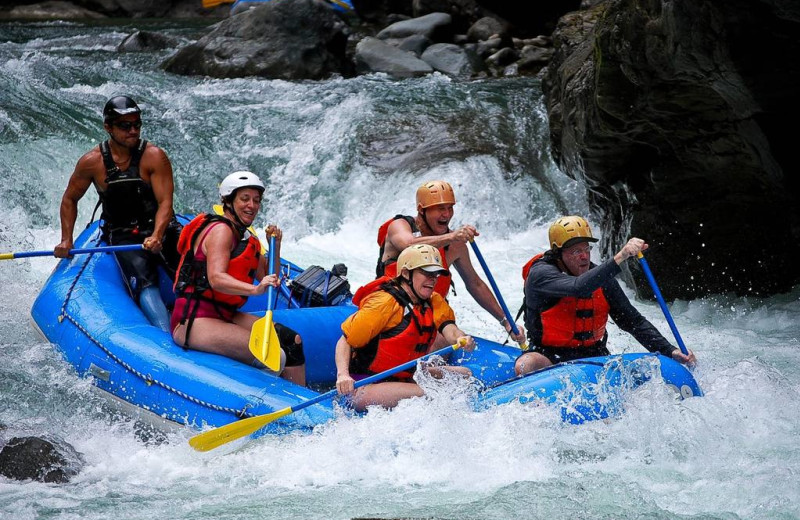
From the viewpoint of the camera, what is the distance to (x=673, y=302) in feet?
28.6

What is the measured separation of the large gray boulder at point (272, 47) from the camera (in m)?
13.8

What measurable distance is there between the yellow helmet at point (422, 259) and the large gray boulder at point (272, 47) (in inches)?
359

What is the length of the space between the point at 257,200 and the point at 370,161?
5663 mm

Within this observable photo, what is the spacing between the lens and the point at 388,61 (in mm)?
14602

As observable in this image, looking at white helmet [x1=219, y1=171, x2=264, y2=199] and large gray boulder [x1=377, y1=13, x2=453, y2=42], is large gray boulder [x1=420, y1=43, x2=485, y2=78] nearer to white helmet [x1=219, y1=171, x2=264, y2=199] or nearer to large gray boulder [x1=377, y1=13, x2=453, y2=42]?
large gray boulder [x1=377, y1=13, x2=453, y2=42]

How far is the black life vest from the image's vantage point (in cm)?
633

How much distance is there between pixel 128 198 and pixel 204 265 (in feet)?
4.06

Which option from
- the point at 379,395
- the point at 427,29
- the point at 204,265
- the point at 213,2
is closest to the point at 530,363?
the point at 379,395

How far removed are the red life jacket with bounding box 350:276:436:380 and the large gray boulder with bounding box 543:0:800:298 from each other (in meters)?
2.68

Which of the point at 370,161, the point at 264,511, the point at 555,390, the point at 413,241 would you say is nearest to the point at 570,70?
the point at 370,161

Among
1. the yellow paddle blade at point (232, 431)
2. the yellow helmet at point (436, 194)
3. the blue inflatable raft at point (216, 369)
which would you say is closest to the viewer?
the yellow paddle blade at point (232, 431)

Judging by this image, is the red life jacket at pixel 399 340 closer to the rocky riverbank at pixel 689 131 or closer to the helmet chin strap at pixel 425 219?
the helmet chin strap at pixel 425 219

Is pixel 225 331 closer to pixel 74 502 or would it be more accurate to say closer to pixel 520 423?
pixel 74 502

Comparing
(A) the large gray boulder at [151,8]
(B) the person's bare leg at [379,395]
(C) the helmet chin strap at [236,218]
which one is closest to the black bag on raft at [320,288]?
(C) the helmet chin strap at [236,218]
